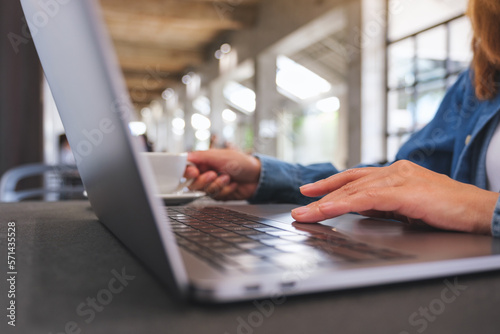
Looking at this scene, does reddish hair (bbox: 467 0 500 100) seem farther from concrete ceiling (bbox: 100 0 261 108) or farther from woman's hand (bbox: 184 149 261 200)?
concrete ceiling (bbox: 100 0 261 108)

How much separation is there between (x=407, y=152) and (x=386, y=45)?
2974 millimetres

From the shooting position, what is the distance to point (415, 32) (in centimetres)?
319

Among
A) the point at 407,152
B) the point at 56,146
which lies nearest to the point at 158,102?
the point at 56,146

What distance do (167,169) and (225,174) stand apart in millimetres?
142

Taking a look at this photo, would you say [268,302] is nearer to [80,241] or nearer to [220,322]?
[220,322]

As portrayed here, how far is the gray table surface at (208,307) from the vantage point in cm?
17

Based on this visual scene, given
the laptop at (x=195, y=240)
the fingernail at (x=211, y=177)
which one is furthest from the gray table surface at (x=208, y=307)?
the fingernail at (x=211, y=177)

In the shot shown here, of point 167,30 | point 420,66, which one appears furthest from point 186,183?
point 167,30

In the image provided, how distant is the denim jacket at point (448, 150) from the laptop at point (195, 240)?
436 millimetres

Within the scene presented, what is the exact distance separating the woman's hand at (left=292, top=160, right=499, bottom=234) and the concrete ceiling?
195 inches

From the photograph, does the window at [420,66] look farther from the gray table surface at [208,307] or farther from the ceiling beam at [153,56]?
the ceiling beam at [153,56]

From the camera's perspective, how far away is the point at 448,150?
2.72 ft

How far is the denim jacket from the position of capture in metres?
0.74

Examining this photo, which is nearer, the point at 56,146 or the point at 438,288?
the point at 438,288
